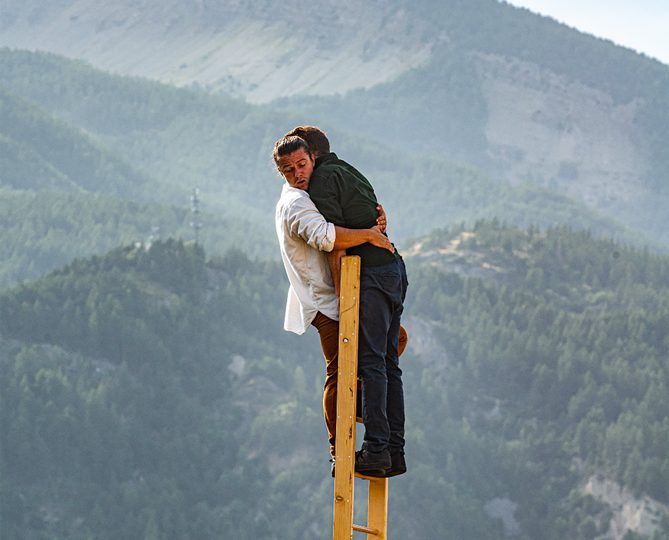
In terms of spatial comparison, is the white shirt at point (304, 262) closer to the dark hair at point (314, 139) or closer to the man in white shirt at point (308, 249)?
the man in white shirt at point (308, 249)

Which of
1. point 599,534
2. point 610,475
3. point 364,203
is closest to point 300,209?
point 364,203

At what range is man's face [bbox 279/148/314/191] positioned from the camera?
32.3ft

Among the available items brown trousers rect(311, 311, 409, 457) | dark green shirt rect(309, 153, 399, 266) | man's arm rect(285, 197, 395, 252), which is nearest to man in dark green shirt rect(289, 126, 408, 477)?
dark green shirt rect(309, 153, 399, 266)

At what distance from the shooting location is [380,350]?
9688 mm

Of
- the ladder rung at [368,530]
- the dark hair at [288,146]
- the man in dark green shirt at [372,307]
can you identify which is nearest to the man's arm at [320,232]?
the man in dark green shirt at [372,307]

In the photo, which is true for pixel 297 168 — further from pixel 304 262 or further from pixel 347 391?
pixel 347 391

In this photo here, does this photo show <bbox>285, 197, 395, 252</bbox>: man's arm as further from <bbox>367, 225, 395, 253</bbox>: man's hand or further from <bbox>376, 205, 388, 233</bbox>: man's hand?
<bbox>376, 205, 388, 233</bbox>: man's hand

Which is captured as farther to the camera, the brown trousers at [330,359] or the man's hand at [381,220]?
the man's hand at [381,220]

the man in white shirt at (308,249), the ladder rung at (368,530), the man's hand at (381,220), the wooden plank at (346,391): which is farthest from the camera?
the man's hand at (381,220)

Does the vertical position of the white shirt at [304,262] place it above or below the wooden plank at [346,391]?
above

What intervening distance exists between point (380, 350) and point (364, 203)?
990mm

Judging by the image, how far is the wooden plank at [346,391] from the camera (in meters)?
9.22

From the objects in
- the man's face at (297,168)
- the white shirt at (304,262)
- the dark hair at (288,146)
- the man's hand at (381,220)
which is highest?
the dark hair at (288,146)

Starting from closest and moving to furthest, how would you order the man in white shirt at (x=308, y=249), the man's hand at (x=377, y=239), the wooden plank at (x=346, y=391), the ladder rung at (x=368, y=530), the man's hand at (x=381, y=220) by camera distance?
the wooden plank at (x=346, y=391) < the ladder rung at (x=368, y=530) < the man in white shirt at (x=308, y=249) < the man's hand at (x=377, y=239) < the man's hand at (x=381, y=220)
